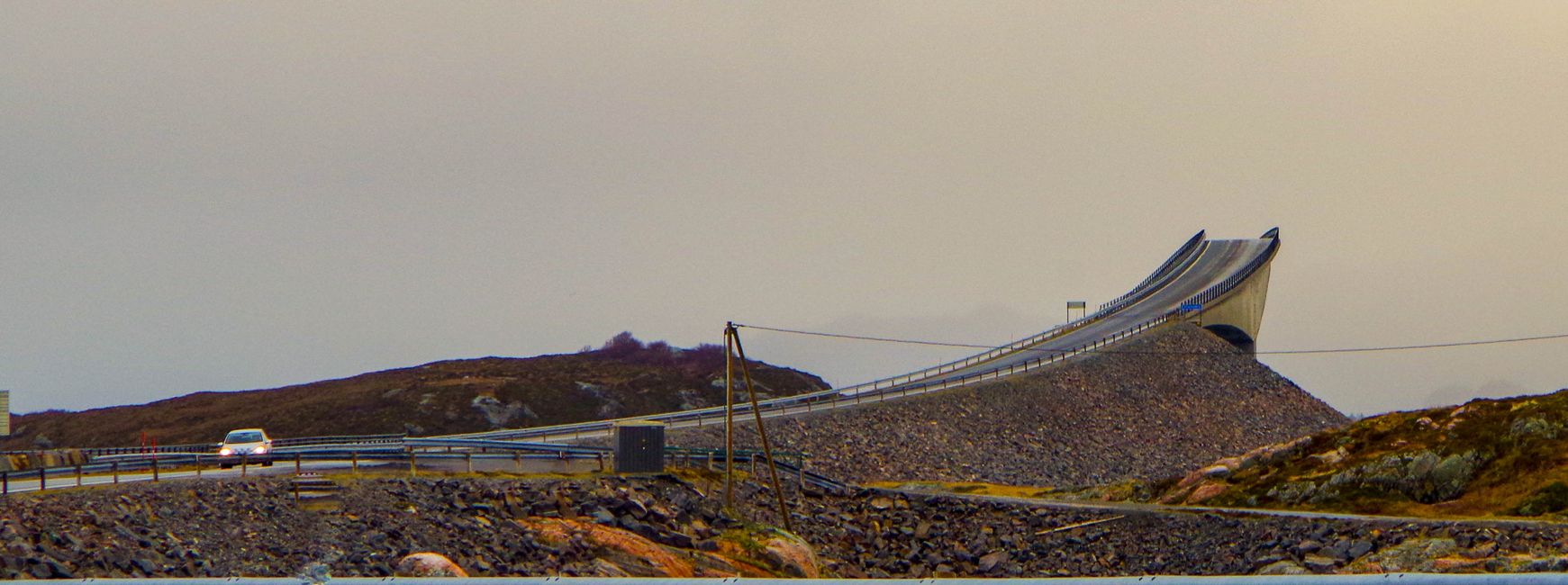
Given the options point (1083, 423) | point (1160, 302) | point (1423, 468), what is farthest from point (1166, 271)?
point (1423, 468)

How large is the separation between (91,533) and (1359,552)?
93.8 ft

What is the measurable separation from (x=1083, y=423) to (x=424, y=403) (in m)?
39.2

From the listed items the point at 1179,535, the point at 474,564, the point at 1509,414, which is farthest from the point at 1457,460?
the point at 474,564

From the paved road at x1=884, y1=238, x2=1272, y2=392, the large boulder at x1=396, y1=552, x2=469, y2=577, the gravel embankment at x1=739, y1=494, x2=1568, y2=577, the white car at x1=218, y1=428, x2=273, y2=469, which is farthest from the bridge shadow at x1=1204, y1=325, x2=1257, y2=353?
the large boulder at x1=396, y1=552, x2=469, y2=577

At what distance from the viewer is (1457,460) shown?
44.4 meters

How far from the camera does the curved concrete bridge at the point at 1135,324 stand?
76.8m

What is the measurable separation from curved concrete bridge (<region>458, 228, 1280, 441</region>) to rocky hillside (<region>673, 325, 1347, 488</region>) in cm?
214

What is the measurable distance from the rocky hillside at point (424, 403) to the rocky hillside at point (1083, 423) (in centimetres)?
2180

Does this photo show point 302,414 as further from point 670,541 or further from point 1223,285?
point 1223,285

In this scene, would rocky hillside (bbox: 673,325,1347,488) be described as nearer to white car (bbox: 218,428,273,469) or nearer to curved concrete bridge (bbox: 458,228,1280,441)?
curved concrete bridge (bbox: 458,228,1280,441)

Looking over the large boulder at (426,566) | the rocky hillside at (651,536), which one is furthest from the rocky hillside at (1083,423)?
the large boulder at (426,566)

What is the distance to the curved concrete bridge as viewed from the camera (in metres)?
76.8

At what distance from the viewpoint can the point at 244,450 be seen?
44.5 meters

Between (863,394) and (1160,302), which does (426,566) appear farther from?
(1160,302)
